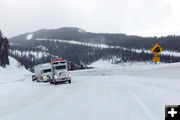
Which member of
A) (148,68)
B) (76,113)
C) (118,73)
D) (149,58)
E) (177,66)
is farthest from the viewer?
(149,58)

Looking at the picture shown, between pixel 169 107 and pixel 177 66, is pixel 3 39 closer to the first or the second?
pixel 177 66

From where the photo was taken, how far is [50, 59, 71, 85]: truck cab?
29.3 m

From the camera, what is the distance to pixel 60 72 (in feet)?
96.9

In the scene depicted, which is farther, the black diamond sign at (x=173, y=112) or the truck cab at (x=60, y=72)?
the truck cab at (x=60, y=72)

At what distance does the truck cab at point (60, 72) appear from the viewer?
96.1ft

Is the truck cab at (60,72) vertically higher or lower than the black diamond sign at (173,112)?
lower

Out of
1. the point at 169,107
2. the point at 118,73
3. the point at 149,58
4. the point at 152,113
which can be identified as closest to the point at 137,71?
the point at 118,73

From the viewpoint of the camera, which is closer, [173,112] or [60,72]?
[173,112]

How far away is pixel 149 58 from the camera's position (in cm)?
19988

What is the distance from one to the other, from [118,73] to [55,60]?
1137 centimetres

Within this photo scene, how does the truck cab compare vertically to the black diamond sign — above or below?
below

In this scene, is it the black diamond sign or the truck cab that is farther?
the truck cab

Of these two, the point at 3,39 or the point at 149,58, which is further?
the point at 149,58

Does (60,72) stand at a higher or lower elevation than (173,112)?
lower
